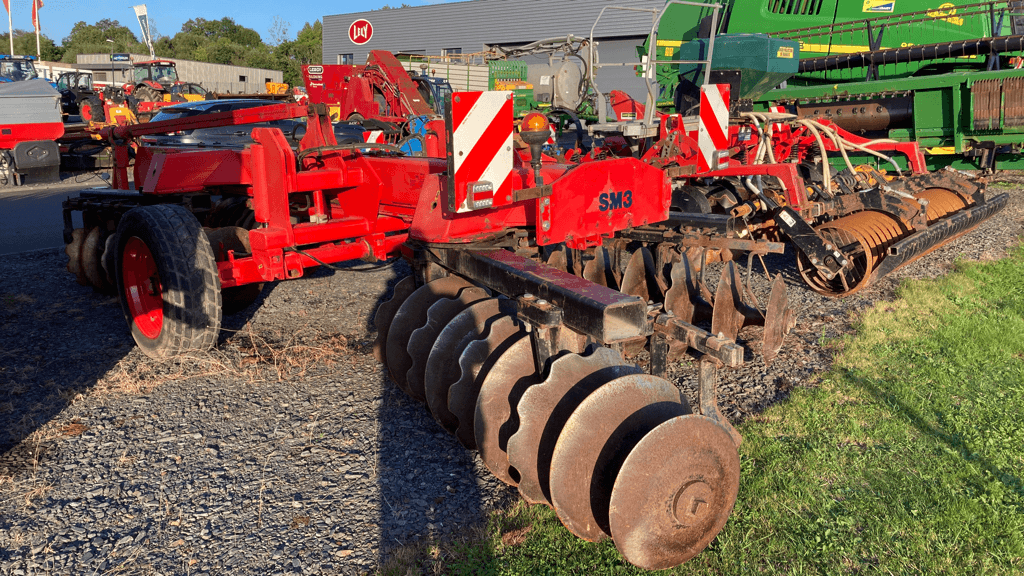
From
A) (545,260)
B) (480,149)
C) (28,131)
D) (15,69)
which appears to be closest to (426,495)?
(480,149)

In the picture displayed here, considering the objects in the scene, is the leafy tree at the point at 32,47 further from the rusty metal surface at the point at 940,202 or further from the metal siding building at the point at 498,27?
the rusty metal surface at the point at 940,202

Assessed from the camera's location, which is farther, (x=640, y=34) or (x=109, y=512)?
(x=640, y=34)

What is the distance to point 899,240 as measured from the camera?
5.45 meters

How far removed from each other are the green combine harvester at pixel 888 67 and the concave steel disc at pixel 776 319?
3436 millimetres

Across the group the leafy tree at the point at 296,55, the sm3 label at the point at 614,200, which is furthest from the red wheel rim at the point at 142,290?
the leafy tree at the point at 296,55

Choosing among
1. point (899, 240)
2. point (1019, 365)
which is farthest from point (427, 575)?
point (899, 240)

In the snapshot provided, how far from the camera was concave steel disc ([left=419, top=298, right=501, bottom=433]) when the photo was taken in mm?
2967

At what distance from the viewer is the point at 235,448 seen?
307 cm

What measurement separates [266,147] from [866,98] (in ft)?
26.0

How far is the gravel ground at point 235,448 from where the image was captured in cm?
239

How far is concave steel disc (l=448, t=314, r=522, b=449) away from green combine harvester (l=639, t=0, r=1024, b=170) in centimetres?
470

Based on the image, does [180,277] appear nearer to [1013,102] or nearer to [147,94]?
[1013,102]

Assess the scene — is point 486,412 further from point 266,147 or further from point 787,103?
point 787,103

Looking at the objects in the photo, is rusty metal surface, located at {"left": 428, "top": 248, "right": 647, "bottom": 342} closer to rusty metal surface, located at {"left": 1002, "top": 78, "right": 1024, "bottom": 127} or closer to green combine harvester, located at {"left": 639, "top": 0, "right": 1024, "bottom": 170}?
green combine harvester, located at {"left": 639, "top": 0, "right": 1024, "bottom": 170}
